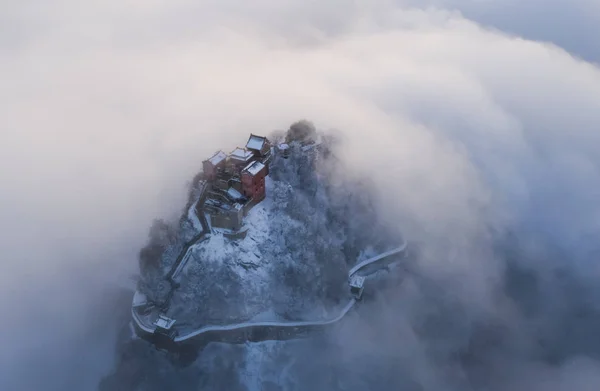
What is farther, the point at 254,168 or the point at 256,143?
the point at 256,143

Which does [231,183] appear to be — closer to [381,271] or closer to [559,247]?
[381,271]

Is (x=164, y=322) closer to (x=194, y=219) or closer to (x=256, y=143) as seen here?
(x=194, y=219)

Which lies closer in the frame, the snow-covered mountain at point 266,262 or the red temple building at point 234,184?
the red temple building at point 234,184

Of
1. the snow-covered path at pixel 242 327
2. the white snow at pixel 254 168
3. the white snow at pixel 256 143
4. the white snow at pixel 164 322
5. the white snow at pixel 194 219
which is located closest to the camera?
the white snow at pixel 164 322

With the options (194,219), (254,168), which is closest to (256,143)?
(254,168)

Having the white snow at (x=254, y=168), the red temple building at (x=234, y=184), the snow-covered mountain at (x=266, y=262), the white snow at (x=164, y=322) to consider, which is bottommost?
the white snow at (x=164, y=322)

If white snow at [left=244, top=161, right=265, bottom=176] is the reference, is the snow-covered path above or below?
below

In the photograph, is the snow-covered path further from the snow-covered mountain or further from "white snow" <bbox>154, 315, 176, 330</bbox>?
"white snow" <bbox>154, 315, 176, 330</bbox>

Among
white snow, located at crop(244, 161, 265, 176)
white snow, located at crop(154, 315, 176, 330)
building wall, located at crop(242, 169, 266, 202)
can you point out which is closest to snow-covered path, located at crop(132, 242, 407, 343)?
white snow, located at crop(154, 315, 176, 330)

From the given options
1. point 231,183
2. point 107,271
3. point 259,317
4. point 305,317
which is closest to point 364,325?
point 305,317

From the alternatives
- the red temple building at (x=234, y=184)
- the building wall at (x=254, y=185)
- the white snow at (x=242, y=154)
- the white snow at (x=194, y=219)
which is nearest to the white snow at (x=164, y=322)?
the white snow at (x=194, y=219)

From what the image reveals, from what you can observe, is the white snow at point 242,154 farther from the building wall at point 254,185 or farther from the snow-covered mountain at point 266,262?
the snow-covered mountain at point 266,262
